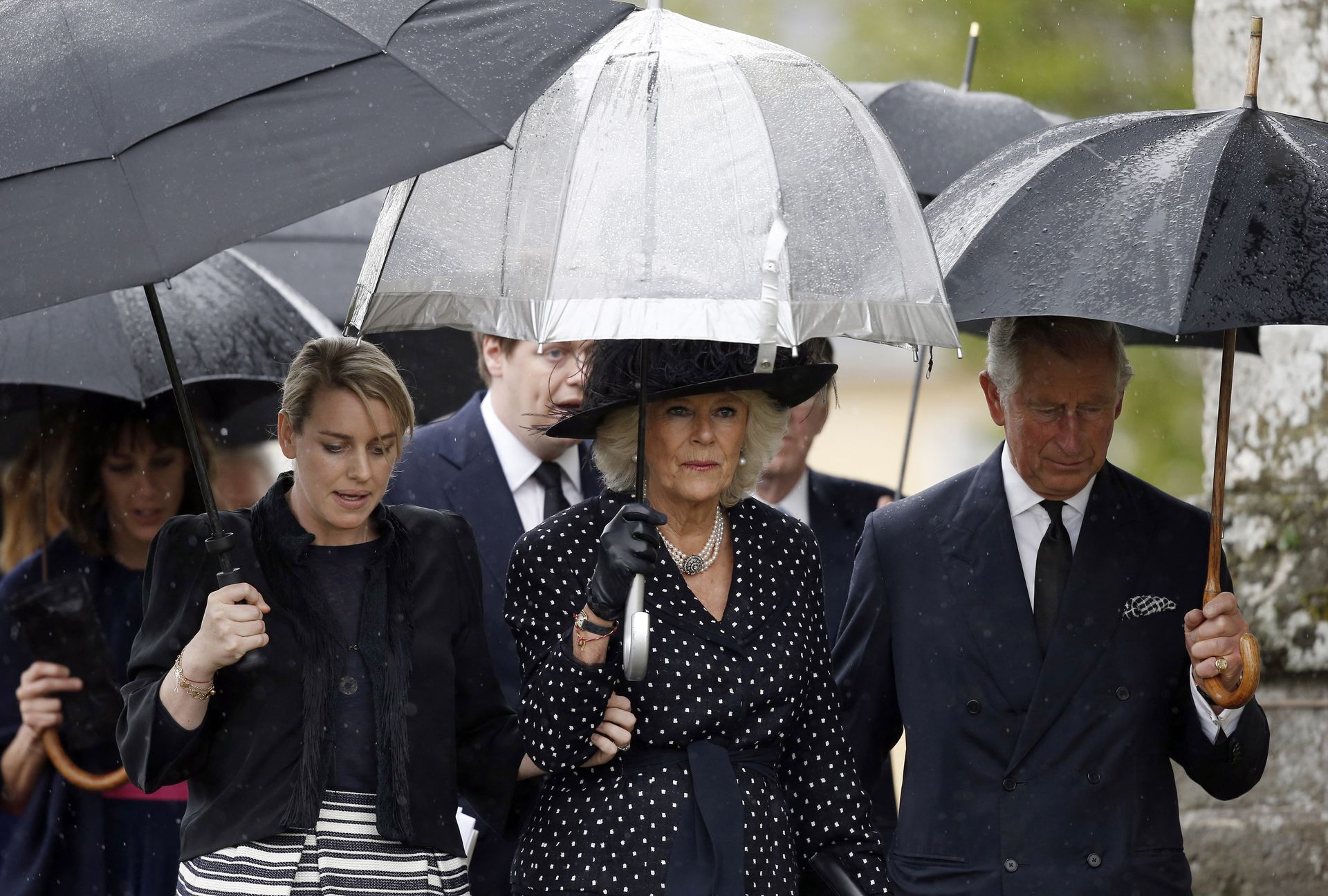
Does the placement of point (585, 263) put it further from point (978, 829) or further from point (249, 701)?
point (978, 829)

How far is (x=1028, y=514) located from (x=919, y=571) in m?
0.29

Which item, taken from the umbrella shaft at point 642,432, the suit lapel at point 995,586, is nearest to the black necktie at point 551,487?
the suit lapel at point 995,586

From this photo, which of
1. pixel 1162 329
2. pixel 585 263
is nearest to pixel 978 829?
pixel 1162 329

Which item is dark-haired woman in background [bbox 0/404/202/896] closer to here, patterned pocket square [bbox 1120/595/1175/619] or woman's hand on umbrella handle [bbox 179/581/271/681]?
woman's hand on umbrella handle [bbox 179/581/271/681]

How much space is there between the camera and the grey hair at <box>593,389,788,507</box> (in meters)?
3.59

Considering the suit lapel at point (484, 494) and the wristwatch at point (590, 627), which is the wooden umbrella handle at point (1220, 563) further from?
→ the suit lapel at point (484, 494)

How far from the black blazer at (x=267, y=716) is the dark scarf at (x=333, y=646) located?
0.04 ft

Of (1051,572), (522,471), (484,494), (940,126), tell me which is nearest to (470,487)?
(484,494)

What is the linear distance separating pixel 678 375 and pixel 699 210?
506 mm

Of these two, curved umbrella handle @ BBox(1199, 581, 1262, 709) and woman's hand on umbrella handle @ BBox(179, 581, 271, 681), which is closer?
woman's hand on umbrella handle @ BBox(179, 581, 271, 681)

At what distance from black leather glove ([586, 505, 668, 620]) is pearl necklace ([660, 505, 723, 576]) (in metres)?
0.27

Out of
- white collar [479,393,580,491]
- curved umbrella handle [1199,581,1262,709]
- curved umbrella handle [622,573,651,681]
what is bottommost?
curved umbrella handle [1199,581,1262,709]

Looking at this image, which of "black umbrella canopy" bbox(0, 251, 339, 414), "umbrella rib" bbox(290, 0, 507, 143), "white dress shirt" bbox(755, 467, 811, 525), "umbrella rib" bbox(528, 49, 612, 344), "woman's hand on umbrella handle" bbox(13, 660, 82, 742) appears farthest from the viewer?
"white dress shirt" bbox(755, 467, 811, 525)

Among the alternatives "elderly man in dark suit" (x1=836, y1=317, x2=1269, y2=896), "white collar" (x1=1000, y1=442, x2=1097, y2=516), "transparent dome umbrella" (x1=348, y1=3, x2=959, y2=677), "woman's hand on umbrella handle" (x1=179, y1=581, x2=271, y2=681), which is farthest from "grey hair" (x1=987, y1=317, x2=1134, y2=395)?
"woman's hand on umbrella handle" (x1=179, y1=581, x2=271, y2=681)
